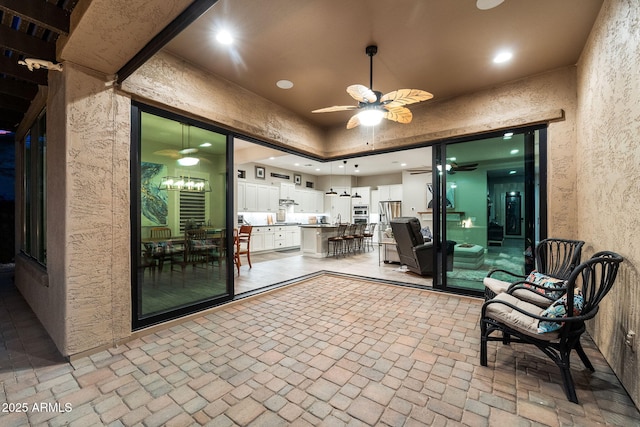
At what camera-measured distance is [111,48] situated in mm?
1939

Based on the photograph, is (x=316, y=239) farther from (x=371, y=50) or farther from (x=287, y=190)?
(x=371, y=50)

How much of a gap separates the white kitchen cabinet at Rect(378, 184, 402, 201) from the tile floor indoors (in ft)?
25.5

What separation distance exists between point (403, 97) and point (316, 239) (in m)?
→ 5.25

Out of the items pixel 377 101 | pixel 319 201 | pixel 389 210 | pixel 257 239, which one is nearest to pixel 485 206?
pixel 377 101

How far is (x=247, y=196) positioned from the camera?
827 centimetres

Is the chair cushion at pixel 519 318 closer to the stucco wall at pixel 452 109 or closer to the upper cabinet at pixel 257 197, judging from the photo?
the stucco wall at pixel 452 109

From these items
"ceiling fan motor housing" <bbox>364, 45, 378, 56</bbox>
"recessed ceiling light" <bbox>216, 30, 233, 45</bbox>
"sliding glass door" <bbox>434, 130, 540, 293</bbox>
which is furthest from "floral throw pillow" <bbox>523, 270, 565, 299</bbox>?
"recessed ceiling light" <bbox>216, 30, 233, 45</bbox>

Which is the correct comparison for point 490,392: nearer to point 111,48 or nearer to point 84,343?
point 84,343

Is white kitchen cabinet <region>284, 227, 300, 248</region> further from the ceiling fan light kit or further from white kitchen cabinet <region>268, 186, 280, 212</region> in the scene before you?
the ceiling fan light kit

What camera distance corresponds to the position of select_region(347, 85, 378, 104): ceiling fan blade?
245cm

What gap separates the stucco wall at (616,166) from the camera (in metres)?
1.71

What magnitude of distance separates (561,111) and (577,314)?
2.59m

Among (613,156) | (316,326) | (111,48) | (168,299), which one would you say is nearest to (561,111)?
(613,156)

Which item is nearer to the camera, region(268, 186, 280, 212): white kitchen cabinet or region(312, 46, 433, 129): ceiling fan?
region(312, 46, 433, 129): ceiling fan
